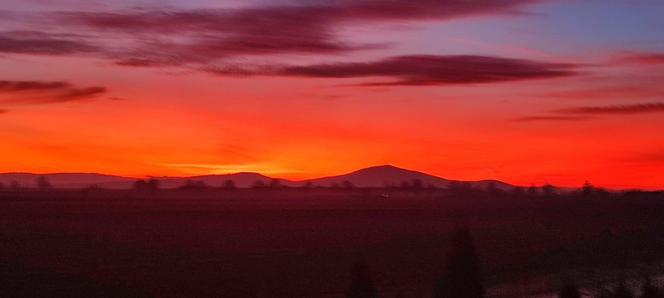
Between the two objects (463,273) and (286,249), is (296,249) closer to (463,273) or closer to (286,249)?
(286,249)

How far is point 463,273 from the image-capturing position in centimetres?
1661

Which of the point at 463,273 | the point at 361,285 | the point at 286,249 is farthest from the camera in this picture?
the point at 286,249

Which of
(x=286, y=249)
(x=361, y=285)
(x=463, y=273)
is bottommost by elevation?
(x=361, y=285)

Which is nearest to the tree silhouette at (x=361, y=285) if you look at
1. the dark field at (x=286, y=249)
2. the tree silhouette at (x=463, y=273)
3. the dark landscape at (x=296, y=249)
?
the tree silhouette at (x=463, y=273)

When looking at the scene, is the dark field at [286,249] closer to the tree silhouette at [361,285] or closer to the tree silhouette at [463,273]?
the tree silhouette at [463,273]

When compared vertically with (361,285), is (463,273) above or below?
above

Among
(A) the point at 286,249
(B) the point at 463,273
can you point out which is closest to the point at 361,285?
Result: (B) the point at 463,273

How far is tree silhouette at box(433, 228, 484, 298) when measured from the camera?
16.5 metres

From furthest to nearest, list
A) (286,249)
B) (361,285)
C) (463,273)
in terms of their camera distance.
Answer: (286,249) < (463,273) < (361,285)

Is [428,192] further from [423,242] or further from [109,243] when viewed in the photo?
[109,243]

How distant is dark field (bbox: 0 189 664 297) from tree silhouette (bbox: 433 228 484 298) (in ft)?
16.9

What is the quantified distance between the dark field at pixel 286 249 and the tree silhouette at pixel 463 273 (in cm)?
514

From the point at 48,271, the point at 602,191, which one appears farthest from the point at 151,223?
the point at 602,191

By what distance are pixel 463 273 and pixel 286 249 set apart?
29.1 m
